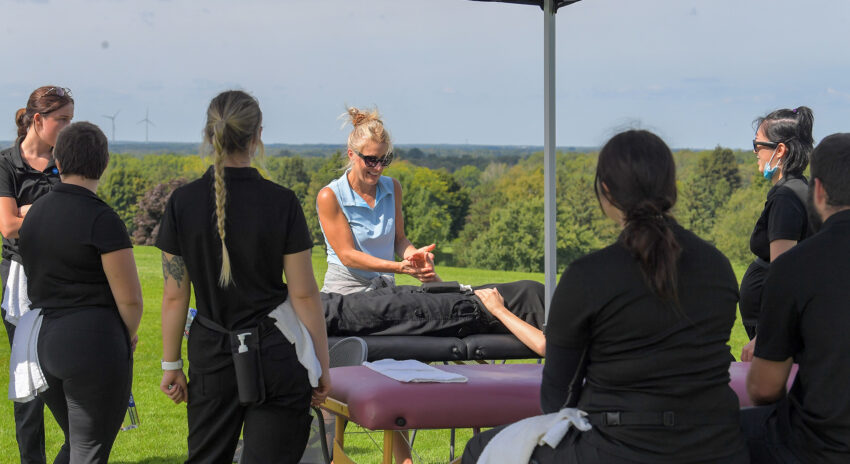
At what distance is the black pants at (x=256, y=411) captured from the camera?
7.20 ft

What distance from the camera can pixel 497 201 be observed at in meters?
14.7

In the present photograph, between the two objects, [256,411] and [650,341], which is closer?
[650,341]

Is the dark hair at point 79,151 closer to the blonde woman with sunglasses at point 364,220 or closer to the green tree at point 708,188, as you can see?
the blonde woman with sunglasses at point 364,220

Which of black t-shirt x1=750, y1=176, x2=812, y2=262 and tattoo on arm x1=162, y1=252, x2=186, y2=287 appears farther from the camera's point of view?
black t-shirt x1=750, y1=176, x2=812, y2=262

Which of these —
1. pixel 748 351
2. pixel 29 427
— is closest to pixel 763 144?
pixel 748 351

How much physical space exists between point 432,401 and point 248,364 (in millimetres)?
658

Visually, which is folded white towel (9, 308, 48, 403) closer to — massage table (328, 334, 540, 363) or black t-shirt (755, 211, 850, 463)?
massage table (328, 334, 540, 363)

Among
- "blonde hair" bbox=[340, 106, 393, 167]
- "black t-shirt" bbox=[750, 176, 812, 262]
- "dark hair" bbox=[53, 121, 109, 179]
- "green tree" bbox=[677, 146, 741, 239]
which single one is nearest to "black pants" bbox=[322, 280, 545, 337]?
"blonde hair" bbox=[340, 106, 393, 167]

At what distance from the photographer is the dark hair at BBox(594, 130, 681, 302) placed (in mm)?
1789

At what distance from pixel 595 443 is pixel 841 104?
64.5 ft

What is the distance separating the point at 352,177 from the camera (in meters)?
3.79

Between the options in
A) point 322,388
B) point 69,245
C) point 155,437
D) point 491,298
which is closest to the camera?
point 322,388

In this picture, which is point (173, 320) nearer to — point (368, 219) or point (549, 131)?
point (368, 219)

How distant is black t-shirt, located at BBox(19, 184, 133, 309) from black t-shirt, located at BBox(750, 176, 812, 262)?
6.74 feet
